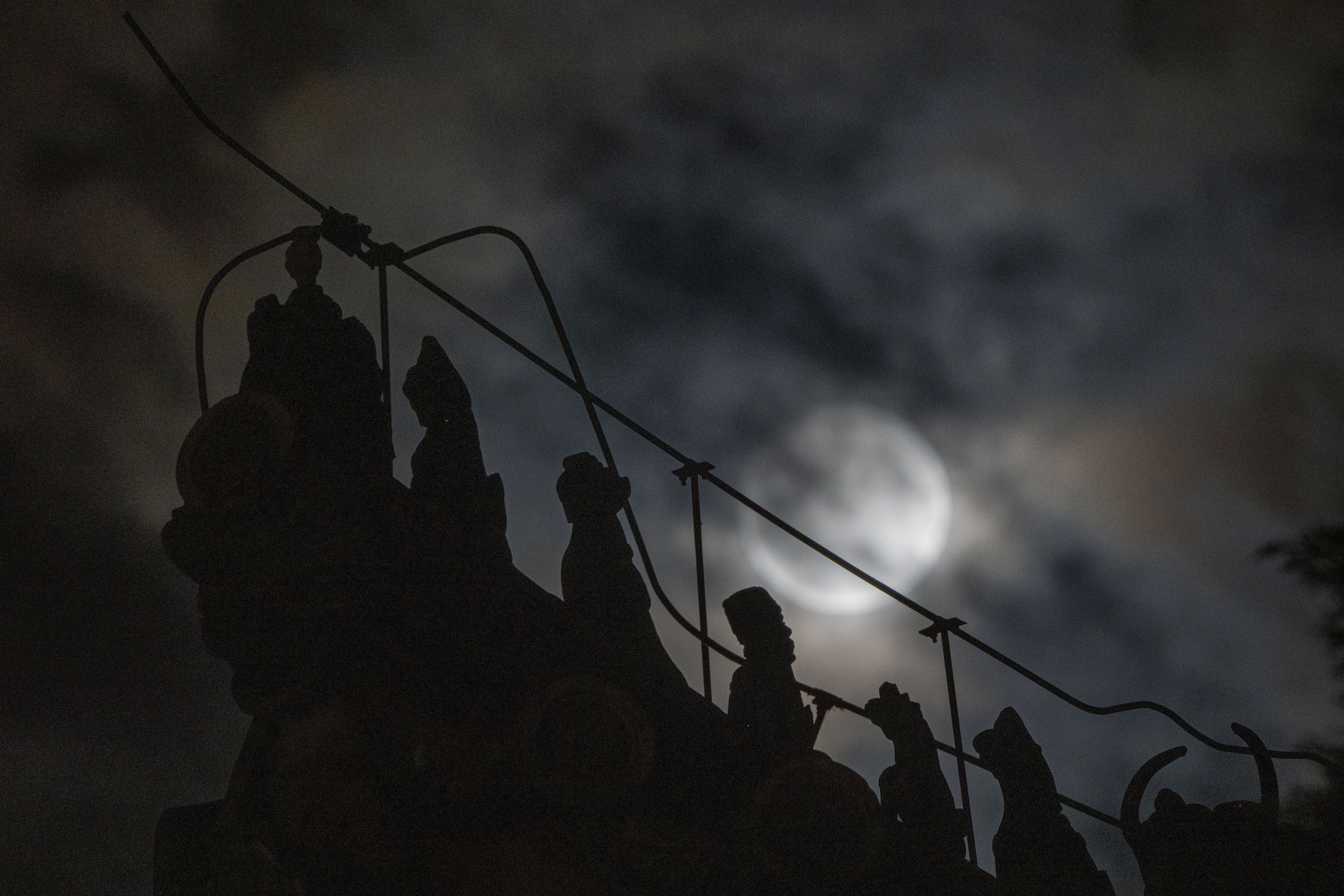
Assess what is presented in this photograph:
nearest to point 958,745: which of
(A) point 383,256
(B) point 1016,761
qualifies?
(B) point 1016,761

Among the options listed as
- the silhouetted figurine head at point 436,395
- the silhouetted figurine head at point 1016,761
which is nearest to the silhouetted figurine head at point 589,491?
the silhouetted figurine head at point 436,395

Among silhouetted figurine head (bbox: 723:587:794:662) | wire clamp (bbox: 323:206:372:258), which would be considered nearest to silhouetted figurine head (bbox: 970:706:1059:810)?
silhouetted figurine head (bbox: 723:587:794:662)

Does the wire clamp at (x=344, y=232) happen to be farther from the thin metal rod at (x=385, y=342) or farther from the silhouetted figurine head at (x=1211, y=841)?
the silhouetted figurine head at (x=1211, y=841)

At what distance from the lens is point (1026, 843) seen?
8.98 meters

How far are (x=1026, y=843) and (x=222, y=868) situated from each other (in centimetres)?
565

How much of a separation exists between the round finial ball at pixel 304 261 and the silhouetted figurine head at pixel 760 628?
377cm

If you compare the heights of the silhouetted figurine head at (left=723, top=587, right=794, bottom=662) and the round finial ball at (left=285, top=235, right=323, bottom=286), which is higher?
the round finial ball at (left=285, top=235, right=323, bottom=286)

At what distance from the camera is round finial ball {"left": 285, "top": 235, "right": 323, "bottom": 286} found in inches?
329

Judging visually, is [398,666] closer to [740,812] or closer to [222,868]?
[222,868]

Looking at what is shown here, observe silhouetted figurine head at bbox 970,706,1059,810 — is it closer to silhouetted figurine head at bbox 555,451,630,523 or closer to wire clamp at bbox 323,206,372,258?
silhouetted figurine head at bbox 555,451,630,523

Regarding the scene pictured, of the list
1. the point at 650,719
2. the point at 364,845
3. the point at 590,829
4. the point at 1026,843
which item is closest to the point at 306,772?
the point at 364,845

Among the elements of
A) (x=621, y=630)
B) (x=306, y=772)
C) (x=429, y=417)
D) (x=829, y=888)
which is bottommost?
(x=306, y=772)

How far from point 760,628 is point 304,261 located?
13.4 feet

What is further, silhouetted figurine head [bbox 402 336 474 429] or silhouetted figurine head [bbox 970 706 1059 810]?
silhouetted figurine head [bbox 970 706 1059 810]
